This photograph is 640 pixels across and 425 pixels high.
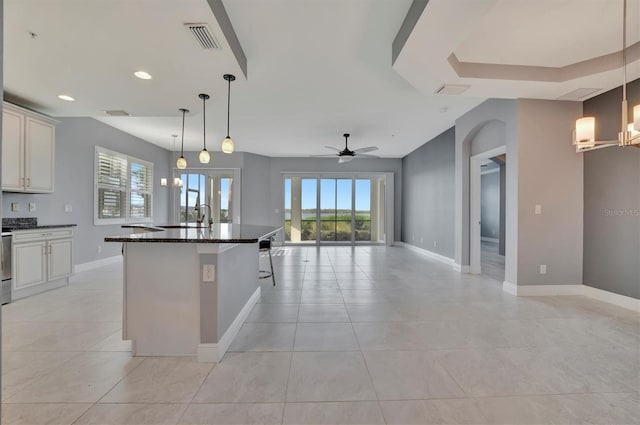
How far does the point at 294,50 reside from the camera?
3.22m

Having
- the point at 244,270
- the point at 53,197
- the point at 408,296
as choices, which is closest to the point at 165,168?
the point at 53,197

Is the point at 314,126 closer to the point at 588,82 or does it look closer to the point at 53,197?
the point at 588,82

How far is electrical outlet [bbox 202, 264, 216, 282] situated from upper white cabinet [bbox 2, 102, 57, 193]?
3352 mm

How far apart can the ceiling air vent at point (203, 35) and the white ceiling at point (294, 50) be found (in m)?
0.06

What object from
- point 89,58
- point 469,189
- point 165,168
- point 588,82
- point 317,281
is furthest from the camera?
point 165,168

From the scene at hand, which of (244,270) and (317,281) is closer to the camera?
(244,270)

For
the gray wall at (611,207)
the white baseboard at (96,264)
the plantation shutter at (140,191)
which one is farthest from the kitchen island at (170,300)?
the plantation shutter at (140,191)

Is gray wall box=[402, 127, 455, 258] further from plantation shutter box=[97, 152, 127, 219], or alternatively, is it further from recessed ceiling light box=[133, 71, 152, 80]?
plantation shutter box=[97, 152, 127, 219]

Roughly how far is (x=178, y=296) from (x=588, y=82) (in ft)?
16.0

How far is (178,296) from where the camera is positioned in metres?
2.43

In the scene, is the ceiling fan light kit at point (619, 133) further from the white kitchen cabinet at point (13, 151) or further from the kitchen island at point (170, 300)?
the white kitchen cabinet at point (13, 151)

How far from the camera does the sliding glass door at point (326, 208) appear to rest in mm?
9133

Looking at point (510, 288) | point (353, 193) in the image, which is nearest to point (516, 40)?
point (510, 288)

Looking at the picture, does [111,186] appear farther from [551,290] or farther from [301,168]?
[551,290]
